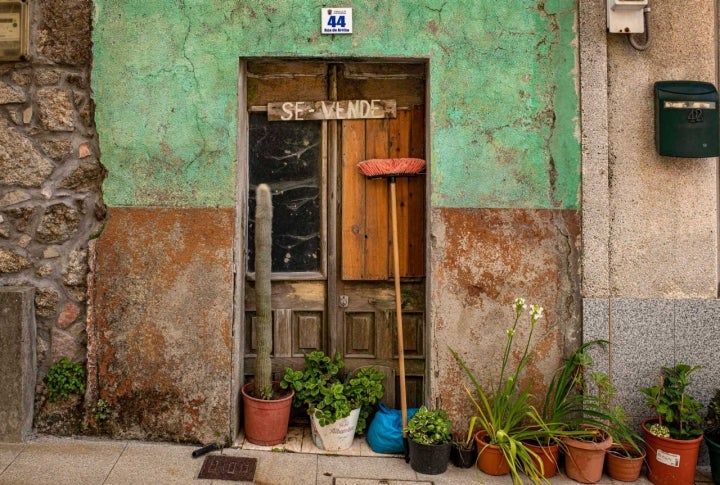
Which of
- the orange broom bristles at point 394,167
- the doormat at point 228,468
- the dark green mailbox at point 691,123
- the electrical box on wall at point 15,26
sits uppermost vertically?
the electrical box on wall at point 15,26

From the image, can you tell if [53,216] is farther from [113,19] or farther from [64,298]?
[113,19]

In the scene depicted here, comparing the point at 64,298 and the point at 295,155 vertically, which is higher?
the point at 295,155

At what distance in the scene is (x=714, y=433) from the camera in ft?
13.8

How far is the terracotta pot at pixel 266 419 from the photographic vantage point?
14.1ft

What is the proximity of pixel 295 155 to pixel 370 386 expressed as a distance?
1837mm

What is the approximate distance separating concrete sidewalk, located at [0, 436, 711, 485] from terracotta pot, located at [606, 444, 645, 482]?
74 mm

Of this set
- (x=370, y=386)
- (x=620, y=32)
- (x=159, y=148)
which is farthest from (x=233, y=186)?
(x=620, y=32)

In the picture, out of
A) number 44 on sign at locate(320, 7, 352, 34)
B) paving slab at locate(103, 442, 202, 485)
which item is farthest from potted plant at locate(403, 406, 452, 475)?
number 44 on sign at locate(320, 7, 352, 34)

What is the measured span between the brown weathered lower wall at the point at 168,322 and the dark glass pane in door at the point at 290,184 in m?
0.49

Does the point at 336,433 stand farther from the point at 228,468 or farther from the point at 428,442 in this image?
the point at 228,468

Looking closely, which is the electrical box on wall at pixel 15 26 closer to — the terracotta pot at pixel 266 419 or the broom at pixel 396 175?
the broom at pixel 396 175

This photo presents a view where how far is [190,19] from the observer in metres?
4.30

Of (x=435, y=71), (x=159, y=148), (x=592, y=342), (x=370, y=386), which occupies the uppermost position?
(x=435, y=71)

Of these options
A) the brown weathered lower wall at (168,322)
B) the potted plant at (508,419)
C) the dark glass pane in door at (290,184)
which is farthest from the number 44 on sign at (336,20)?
the potted plant at (508,419)
